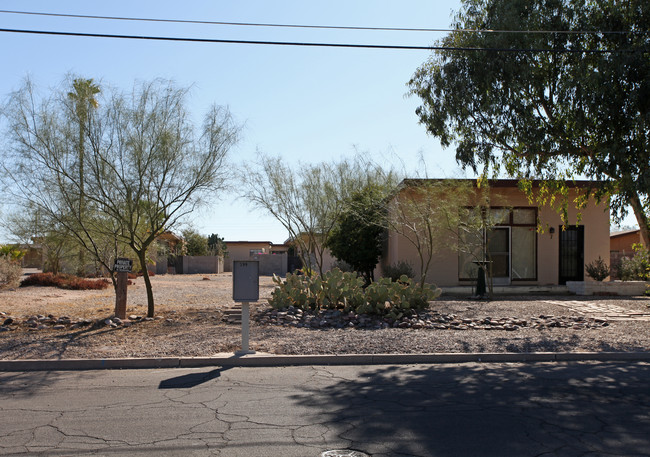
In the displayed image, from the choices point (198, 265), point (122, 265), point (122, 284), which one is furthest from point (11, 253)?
point (198, 265)

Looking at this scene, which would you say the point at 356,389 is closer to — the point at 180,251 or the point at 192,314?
the point at 192,314

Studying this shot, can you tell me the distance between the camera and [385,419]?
5.79m

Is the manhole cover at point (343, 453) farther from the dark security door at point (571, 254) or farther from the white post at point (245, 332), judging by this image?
the dark security door at point (571, 254)

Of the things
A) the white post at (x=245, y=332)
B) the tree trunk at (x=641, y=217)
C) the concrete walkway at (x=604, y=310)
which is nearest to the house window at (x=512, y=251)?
the concrete walkway at (x=604, y=310)

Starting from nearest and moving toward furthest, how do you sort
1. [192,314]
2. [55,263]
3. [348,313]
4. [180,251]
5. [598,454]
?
[598,454] → [348,313] → [192,314] → [55,263] → [180,251]

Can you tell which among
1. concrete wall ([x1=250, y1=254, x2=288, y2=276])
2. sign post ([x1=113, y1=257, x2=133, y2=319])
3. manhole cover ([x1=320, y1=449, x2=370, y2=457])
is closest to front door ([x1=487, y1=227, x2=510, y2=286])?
sign post ([x1=113, y1=257, x2=133, y2=319])

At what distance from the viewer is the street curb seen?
852 centimetres

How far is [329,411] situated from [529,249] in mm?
16585

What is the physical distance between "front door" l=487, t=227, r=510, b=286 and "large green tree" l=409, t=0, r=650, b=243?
19.7 feet

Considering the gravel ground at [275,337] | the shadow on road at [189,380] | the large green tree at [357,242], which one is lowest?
the shadow on road at [189,380]

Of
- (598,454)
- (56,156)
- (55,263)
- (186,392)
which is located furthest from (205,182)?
(55,263)

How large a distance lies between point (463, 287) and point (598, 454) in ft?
49.1

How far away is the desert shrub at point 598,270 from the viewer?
→ 66.6 ft

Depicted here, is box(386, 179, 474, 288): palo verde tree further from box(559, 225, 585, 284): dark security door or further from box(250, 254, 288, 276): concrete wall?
box(250, 254, 288, 276): concrete wall
